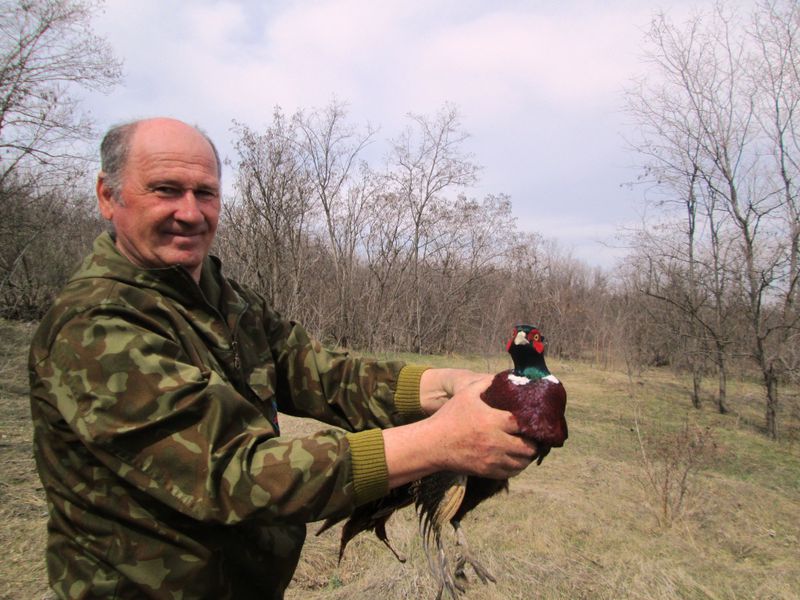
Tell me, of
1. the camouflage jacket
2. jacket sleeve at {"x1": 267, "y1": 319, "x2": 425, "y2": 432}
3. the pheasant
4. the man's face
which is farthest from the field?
the man's face

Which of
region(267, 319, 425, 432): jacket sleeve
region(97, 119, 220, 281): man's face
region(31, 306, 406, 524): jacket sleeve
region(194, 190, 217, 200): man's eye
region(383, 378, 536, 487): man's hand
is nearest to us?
region(31, 306, 406, 524): jacket sleeve

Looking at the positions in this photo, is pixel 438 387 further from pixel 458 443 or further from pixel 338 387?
pixel 458 443

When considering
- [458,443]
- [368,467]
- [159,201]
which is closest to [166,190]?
[159,201]

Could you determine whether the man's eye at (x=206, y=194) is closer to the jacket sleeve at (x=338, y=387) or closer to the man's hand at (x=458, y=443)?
the jacket sleeve at (x=338, y=387)

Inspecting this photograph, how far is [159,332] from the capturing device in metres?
1.54

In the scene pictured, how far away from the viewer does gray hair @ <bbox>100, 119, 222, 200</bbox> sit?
1.81 metres

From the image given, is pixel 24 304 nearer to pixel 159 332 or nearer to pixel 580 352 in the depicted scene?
pixel 159 332

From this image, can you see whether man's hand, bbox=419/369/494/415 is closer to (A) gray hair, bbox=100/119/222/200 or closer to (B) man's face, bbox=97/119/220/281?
(B) man's face, bbox=97/119/220/281

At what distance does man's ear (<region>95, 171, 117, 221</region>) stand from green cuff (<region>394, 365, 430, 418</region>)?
1323 millimetres

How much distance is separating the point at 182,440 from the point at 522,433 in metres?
1.00

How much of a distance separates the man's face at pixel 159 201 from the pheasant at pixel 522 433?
3.68ft

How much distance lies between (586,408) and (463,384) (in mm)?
13290

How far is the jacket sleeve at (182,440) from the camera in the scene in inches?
51.6

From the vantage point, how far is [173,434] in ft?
4.38
